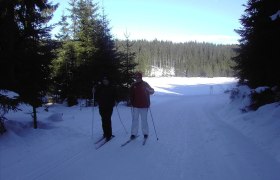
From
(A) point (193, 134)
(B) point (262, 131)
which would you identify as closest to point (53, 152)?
(A) point (193, 134)

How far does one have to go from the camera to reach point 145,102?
426 inches

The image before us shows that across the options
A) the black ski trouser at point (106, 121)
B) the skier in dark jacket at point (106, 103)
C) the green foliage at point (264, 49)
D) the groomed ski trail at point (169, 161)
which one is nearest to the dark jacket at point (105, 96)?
the skier in dark jacket at point (106, 103)

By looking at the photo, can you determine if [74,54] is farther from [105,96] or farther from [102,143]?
[102,143]

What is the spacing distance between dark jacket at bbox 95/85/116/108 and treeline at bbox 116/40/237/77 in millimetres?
127377

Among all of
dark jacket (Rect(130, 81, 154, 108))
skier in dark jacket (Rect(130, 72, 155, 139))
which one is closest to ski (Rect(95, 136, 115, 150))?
skier in dark jacket (Rect(130, 72, 155, 139))

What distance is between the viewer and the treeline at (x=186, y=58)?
143 metres

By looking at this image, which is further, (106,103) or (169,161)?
(106,103)

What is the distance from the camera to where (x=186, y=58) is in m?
160

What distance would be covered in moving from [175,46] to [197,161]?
166 metres

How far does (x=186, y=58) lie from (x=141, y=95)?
152 meters

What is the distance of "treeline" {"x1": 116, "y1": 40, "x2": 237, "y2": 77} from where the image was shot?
142750mm

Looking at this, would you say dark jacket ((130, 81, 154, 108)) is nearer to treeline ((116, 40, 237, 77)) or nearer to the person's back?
the person's back

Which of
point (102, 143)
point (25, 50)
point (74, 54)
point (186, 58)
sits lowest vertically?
point (102, 143)

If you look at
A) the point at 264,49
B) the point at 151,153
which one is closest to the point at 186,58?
the point at 264,49
